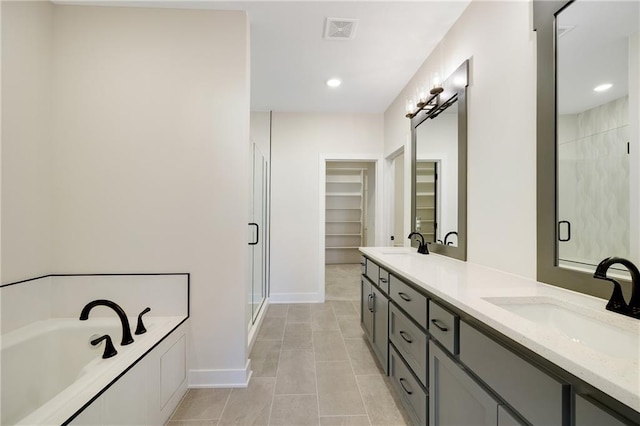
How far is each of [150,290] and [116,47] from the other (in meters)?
1.76

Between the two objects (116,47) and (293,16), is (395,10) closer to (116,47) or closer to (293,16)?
(293,16)

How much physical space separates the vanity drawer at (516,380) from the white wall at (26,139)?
98.5 inches

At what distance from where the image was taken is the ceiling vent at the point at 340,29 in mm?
2020

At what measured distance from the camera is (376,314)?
2176 millimetres

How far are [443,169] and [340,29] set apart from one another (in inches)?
55.4

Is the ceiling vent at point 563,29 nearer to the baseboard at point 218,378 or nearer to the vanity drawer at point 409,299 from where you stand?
the vanity drawer at point 409,299

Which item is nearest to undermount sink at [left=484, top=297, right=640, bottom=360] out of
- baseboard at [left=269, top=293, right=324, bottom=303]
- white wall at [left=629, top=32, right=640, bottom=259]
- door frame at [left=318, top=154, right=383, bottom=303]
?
white wall at [left=629, top=32, right=640, bottom=259]

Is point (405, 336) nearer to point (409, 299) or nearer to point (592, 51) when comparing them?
point (409, 299)

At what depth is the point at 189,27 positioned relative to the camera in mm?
1944

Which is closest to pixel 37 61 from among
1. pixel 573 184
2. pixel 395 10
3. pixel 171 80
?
pixel 171 80

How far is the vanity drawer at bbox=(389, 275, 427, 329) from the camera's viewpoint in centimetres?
135

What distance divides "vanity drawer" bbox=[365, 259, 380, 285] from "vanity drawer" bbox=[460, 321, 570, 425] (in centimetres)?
116

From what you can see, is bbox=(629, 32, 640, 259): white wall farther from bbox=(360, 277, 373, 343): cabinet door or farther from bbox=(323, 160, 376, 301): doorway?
bbox=(323, 160, 376, 301): doorway

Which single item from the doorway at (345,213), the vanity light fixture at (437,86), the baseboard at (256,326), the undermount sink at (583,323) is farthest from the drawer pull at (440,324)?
the doorway at (345,213)
